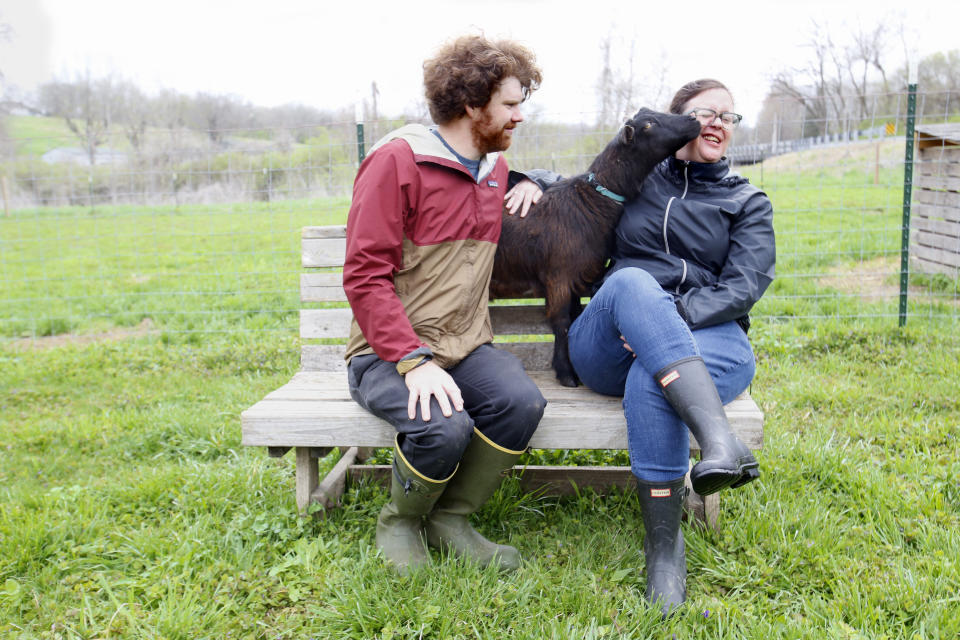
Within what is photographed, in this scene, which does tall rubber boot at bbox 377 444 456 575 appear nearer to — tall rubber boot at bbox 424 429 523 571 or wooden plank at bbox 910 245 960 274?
tall rubber boot at bbox 424 429 523 571

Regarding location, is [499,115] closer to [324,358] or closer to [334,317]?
[334,317]

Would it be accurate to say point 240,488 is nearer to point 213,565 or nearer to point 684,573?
point 213,565

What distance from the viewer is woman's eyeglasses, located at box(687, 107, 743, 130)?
277 centimetres

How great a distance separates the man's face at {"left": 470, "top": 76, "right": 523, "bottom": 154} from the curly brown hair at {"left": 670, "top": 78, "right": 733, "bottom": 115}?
827mm

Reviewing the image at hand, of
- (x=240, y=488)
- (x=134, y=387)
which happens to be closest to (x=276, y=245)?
(x=134, y=387)

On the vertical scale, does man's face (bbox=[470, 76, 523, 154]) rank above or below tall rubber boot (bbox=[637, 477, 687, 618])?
above

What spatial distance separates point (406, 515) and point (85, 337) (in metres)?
4.78

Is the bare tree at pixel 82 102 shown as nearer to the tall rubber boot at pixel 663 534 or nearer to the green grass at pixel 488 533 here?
the green grass at pixel 488 533

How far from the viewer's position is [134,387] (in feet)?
15.1

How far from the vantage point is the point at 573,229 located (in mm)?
2910

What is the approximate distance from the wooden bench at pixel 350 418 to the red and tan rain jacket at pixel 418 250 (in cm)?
30

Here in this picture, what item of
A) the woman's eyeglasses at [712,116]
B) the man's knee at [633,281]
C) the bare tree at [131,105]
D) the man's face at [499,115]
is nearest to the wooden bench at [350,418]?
the man's knee at [633,281]

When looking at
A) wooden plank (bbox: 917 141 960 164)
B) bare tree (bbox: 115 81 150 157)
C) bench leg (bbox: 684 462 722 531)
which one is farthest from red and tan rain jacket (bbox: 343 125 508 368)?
bare tree (bbox: 115 81 150 157)

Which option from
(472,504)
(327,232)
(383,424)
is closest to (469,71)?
(327,232)
